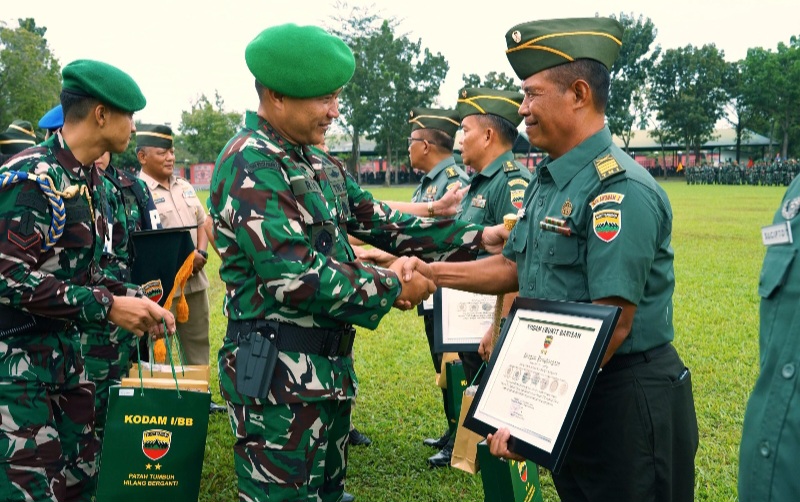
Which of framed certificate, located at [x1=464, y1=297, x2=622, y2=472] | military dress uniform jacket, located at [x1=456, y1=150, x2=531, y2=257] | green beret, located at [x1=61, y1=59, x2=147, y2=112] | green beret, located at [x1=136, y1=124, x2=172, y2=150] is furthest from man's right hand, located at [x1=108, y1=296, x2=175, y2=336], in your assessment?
green beret, located at [x1=136, y1=124, x2=172, y2=150]

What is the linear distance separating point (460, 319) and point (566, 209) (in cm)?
189

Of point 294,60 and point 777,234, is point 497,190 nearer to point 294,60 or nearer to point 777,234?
point 294,60

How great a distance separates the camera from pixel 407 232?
345 centimetres

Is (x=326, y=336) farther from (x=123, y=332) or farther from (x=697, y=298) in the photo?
(x=697, y=298)

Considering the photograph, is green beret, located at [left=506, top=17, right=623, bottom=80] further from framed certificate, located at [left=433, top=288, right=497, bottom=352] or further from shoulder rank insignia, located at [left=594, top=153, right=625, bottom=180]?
framed certificate, located at [left=433, top=288, right=497, bottom=352]

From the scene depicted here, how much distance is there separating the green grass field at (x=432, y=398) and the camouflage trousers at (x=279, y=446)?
1.93 m

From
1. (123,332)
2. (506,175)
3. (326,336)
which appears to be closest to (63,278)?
(123,332)

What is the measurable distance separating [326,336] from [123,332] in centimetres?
188

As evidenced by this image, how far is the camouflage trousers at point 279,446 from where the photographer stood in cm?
268

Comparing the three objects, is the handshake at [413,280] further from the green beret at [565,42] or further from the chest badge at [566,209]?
the green beret at [565,42]

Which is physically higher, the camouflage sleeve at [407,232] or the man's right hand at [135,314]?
the camouflage sleeve at [407,232]

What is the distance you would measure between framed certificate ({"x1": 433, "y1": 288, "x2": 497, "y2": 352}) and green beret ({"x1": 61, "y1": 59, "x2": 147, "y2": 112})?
77.8 inches

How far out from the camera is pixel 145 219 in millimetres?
5457

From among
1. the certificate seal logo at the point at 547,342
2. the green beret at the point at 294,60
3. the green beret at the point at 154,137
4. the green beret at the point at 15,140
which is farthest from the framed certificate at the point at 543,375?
the green beret at the point at 15,140
